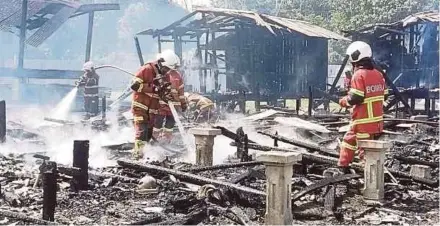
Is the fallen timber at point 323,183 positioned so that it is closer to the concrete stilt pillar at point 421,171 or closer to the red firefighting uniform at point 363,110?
the red firefighting uniform at point 363,110

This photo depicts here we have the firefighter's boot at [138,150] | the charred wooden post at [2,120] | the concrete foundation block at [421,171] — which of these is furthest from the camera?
the charred wooden post at [2,120]

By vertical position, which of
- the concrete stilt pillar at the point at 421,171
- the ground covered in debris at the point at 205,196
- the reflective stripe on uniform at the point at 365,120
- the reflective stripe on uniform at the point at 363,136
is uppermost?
the reflective stripe on uniform at the point at 365,120

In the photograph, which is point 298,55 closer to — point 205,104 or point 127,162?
point 205,104

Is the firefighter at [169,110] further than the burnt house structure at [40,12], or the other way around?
the burnt house structure at [40,12]

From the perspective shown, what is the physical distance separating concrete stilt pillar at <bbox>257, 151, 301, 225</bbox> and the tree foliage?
90.1 ft

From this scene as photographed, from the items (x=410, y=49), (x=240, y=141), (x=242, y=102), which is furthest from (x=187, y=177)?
(x=410, y=49)

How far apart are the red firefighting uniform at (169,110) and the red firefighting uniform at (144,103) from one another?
357 millimetres

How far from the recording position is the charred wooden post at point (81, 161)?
6957mm

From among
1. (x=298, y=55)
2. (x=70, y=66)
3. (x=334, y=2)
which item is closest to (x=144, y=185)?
(x=298, y=55)

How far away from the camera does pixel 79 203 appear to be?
6426mm

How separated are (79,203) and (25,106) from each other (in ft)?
47.0

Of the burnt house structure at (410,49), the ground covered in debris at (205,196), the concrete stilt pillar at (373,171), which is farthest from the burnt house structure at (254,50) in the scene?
the concrete stilt pillar at (373,171)

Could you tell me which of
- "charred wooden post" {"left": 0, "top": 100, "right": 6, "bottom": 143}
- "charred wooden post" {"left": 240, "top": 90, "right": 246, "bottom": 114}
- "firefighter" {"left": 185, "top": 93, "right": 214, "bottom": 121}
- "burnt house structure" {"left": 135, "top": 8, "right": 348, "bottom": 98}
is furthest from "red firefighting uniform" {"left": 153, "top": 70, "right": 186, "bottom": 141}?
"burnt house structure" {"left": 135, "top": 8, "right": 348, "bottom": 98}

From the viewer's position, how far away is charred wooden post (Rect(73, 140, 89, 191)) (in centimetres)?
696
